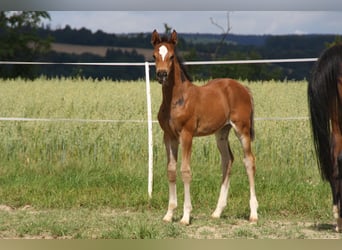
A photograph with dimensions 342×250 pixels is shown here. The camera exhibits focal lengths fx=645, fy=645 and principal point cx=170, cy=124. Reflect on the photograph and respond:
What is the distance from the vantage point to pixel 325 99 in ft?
22.2

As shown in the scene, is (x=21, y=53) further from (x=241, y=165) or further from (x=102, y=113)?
(x=241, y=165)

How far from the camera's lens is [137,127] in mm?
10930

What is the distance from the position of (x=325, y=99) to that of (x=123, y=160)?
420cm

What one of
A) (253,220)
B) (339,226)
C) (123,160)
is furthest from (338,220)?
(123,160)

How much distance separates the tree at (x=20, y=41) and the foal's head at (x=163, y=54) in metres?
18.5

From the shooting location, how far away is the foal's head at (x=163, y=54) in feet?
22.3

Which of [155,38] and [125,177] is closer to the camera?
[155,38]

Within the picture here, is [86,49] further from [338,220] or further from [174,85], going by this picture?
[338,220]

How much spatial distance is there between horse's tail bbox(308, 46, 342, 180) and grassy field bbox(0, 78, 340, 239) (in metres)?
0.89

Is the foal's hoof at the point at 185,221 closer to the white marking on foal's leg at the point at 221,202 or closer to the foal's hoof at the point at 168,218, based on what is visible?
the foal's hoof at the point at 168,218

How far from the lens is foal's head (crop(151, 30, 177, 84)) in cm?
679

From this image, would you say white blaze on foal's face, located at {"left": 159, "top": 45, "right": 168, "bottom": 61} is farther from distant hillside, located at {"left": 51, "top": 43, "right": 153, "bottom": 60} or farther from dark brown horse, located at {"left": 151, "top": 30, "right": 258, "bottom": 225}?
distant hillside, located at {"left": 51, "top": 43, "right": 153, "bottom": 60}

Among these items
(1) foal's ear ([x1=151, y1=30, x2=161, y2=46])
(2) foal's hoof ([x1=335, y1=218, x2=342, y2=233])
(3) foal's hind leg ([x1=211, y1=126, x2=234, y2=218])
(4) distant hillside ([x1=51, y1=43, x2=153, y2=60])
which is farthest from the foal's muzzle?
(4) distant hillside ([x1=51, y1=43, x2=153, y2=60])

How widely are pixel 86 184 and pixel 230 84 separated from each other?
276 cm
